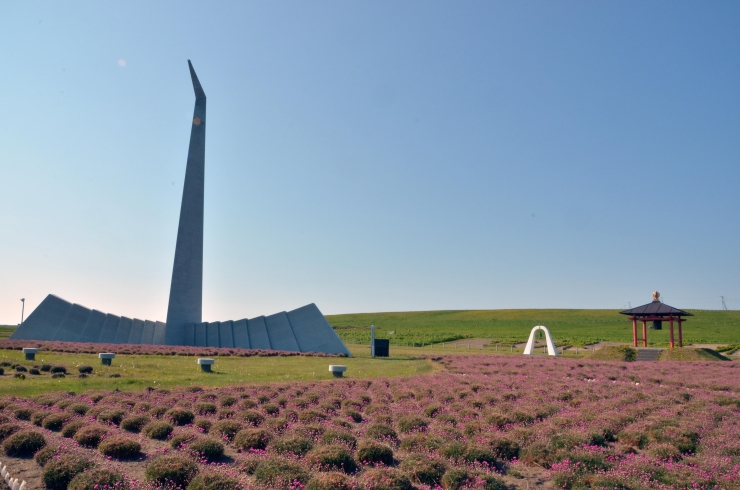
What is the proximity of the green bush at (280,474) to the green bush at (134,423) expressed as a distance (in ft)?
16.4

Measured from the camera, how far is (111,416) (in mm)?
12695

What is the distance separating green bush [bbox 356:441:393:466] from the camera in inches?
388

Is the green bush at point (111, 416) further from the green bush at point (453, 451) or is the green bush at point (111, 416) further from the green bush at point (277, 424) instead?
the green bush at point (453, 451)

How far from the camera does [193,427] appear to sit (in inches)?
496

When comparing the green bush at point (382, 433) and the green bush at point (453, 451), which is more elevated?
the green bush at point (453, 451)

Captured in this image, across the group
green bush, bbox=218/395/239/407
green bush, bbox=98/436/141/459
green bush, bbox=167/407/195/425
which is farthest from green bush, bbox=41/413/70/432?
green bush, bbox=218/395/239/407

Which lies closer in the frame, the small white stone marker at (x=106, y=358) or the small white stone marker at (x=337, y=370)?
the small white stone marker at (x=337, y=370)

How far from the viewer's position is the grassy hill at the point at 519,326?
7275 centimetres

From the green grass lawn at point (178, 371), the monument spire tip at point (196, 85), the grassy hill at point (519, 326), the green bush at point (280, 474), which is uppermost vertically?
the monument spire tip at point (196, 85)

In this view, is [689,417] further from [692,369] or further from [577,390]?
[692,369]

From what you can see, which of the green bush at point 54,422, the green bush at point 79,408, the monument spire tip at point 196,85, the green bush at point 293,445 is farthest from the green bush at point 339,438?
Answer: the monument spire tip at point 196,85

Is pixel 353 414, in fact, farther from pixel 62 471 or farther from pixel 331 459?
pixel 62 471

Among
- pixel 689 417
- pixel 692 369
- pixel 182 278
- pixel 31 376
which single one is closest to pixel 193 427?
pixel 31 376

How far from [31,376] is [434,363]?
21050mm
